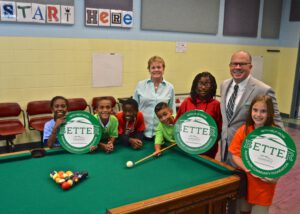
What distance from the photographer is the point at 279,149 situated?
2.01 metres

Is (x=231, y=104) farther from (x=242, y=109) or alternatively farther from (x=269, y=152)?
(x=269, y=152)

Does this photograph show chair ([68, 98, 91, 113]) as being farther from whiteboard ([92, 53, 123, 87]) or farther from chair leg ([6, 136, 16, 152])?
chair leg ([6, 136, 16, 152])

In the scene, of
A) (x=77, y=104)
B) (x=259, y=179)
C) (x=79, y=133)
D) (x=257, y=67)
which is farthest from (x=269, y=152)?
(x=257, y=67)

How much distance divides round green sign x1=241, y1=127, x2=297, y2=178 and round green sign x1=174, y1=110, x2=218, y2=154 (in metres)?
0.33

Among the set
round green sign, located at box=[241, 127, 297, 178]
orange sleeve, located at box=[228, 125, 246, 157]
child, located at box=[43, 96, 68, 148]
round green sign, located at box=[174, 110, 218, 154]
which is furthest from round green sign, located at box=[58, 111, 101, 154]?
round green sign, located at box=[241, 127, 297, 178]

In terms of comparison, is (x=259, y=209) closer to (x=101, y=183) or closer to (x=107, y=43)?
(x=101, y=183)

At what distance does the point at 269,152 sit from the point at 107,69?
3.86m

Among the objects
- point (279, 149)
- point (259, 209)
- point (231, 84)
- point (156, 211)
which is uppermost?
point (231, 84)

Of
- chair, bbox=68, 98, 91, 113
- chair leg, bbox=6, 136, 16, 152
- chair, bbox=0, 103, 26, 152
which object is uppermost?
chair, bbox=68, 98, 91, 113

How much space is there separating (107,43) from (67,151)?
10.6 ft

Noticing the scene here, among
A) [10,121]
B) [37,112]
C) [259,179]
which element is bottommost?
[10,121]

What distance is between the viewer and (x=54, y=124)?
103 inches

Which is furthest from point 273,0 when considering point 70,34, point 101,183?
point 101,183

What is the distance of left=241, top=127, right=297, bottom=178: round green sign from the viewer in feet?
6.50
